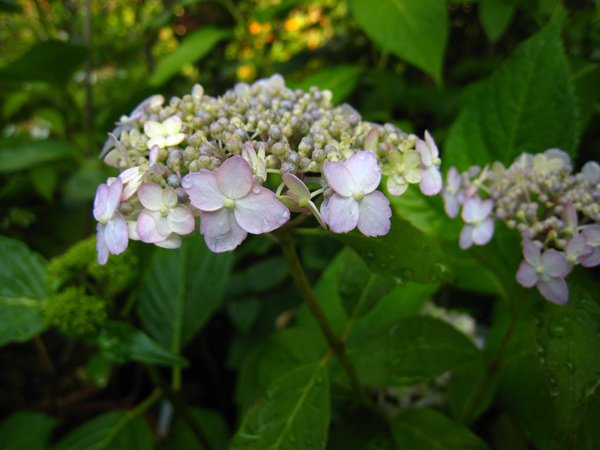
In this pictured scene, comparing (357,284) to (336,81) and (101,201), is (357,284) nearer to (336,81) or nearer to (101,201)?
(101,201)

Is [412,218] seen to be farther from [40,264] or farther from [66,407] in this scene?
[66,407]

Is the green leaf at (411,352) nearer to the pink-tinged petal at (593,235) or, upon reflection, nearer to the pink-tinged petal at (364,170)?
the pink-tinged petal at (593,235)

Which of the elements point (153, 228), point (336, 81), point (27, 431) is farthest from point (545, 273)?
point (27, 431)

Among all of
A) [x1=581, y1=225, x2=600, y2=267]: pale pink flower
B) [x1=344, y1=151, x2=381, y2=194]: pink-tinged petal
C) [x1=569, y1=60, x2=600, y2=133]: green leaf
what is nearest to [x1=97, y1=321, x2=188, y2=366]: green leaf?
[x1=344, y1=151, x2=381, y2=194]: pink-tinged petal

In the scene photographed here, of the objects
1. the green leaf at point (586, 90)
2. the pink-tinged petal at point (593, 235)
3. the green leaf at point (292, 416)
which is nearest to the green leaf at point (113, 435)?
the green leaf at point (292, 416)

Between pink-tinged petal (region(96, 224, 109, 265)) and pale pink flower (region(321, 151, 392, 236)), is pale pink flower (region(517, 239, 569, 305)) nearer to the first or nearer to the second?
pale pink flower (region(321, 151, 392, 236))

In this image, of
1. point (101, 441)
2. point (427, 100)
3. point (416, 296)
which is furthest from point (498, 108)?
point (101, 441)

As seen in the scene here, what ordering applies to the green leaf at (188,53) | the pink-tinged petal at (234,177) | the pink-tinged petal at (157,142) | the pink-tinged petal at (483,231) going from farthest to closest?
the green leaf at (188,53)
the pink-tinged petal at (483,231)
the pink-tinged petal at (157,142)
the pink-tinged petal at (234,177)
